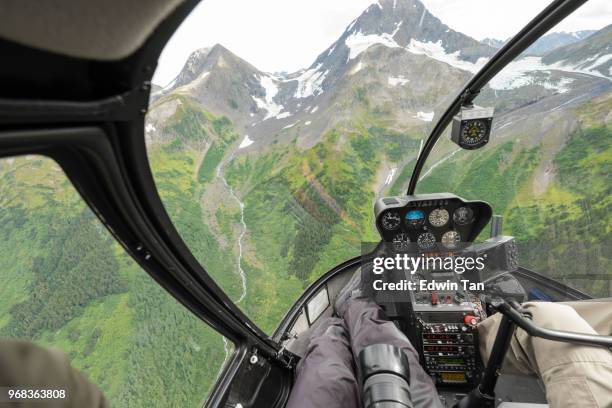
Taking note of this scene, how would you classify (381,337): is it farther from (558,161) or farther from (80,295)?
(558,161)

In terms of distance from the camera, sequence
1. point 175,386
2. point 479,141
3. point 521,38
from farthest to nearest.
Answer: point 479,141 → point 521,38 → point 175,386

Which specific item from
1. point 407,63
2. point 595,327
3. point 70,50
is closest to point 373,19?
point 407,63

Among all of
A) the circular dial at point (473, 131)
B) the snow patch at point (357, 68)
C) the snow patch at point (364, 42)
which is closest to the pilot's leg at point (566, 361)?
the circular dial at point (473, 131)

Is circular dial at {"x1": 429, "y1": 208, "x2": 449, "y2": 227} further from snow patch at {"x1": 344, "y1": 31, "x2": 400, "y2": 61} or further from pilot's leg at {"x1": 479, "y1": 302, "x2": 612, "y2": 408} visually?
snow patch at {"x1": 344, "y1": 31, "x2": 400, "y2": 61}

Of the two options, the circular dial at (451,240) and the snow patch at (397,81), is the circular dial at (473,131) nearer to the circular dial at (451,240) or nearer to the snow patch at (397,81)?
the circular dial at (451,240)

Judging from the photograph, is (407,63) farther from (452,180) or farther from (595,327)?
(595,327)

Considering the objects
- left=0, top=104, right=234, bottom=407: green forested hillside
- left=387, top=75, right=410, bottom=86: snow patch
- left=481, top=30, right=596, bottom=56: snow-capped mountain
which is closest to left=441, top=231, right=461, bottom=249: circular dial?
left=481, top=30, right=596, bottom=56: snow-capped mountain
